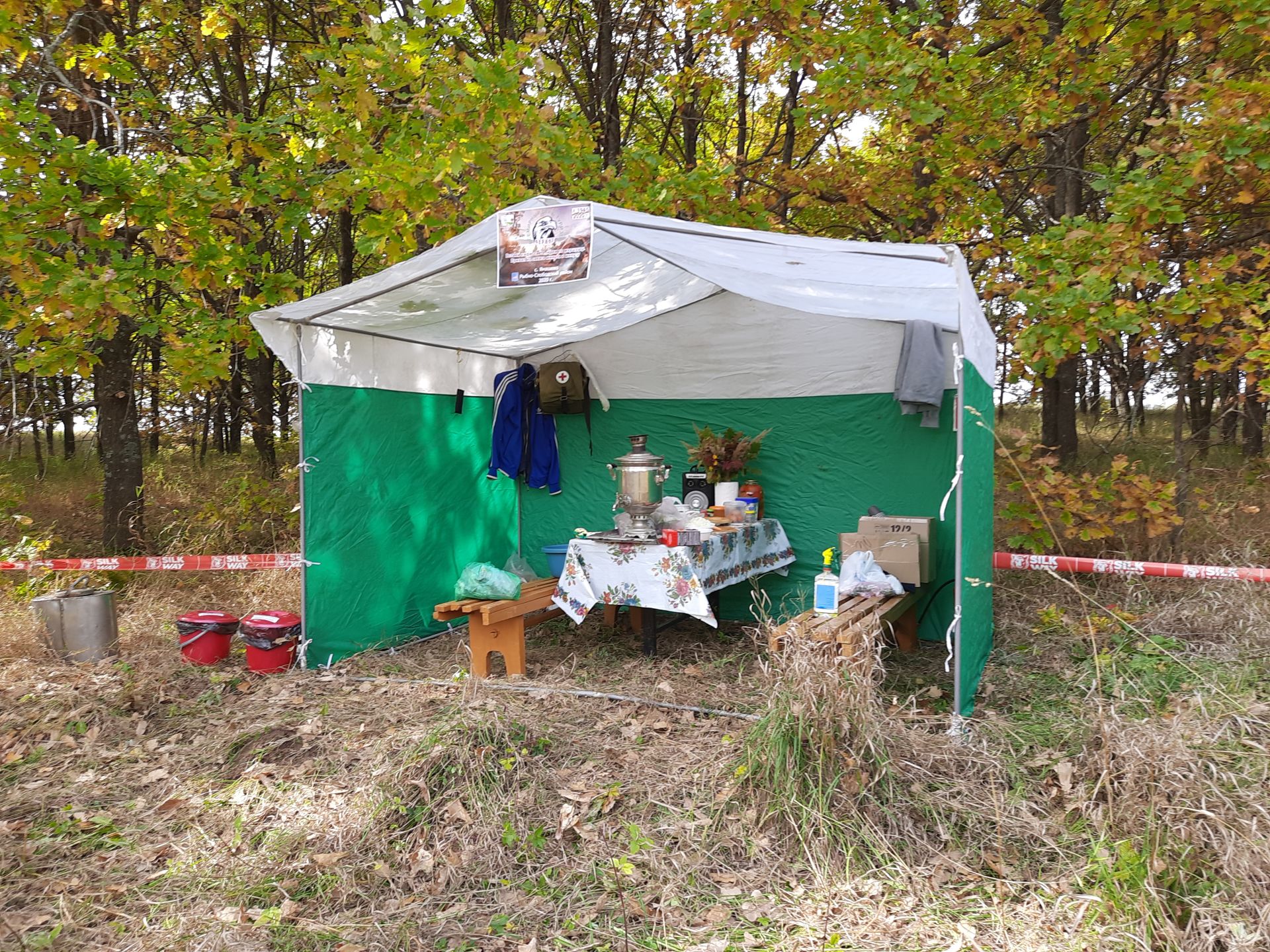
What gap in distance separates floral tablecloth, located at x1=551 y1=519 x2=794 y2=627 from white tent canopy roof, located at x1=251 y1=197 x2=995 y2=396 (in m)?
1.38

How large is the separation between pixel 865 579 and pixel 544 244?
2.42 meters

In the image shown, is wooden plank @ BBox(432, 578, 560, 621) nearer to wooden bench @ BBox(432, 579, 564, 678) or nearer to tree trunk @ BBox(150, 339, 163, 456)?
wooden bench @ BBox(432, 579, 564, 678)

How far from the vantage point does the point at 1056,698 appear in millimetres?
4199

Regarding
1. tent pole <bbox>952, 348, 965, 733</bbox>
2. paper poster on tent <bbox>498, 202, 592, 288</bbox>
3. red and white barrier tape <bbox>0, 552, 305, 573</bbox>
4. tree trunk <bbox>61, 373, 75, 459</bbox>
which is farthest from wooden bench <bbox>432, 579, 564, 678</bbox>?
tree trunk <bbox>61, 373, 75, 459</bbox>

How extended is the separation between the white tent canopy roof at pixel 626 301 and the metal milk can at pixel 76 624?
1.76m

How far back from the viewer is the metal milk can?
190 inches

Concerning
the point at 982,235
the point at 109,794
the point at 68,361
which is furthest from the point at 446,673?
the point at 982,235

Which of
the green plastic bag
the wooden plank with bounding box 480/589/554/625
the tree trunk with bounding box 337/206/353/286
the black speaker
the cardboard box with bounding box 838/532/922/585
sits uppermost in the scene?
the tree trunk with bounding box 337/206/353/286

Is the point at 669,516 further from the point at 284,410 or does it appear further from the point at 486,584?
the point at 284,410

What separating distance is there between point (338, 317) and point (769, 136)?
8.26 m

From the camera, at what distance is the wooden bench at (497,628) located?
4766 mm

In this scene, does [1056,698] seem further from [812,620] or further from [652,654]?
[652,654]

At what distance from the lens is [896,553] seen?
4.94 meters

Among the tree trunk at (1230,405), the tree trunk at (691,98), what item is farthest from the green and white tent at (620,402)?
the tree trunk at (691,98)
